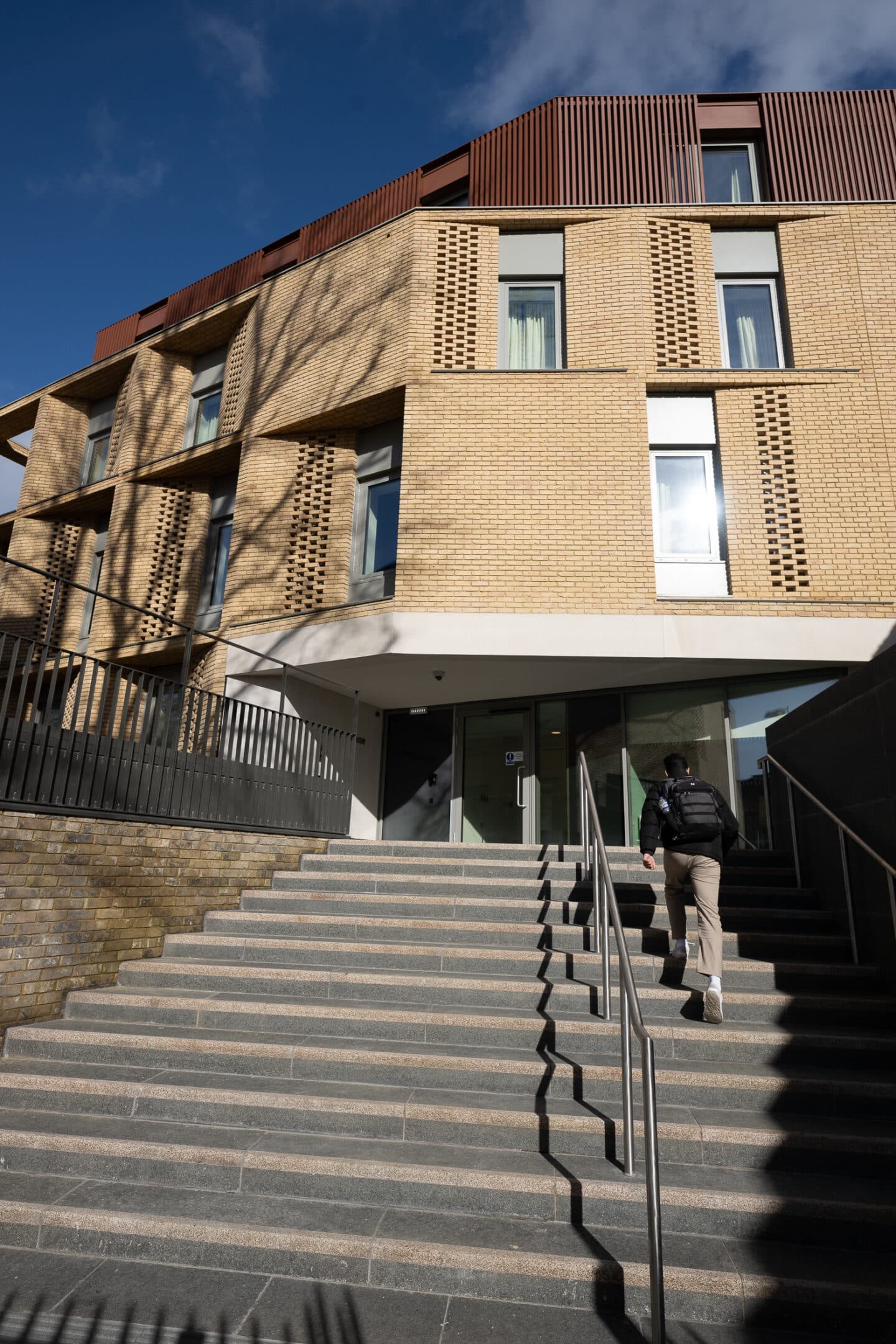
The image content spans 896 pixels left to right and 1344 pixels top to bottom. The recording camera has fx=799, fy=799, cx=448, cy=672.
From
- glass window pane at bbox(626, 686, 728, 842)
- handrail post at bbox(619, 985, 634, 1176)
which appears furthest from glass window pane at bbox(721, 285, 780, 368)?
handrail post at bbox(619, 985, 634, 1176)

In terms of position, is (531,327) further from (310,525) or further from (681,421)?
(310,525)

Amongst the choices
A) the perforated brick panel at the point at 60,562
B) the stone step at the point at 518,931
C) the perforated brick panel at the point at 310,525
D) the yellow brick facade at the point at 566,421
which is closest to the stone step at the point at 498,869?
the stone step at the point at 518,931

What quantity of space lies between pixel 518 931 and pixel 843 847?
2.56m

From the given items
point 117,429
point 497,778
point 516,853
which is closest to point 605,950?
point 516,853

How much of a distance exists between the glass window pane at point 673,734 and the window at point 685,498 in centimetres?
158

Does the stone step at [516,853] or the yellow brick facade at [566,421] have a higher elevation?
the yellow brick facade at [566,421]

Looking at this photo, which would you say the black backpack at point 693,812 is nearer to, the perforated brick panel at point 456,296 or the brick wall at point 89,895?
the brick wall at point 89,895

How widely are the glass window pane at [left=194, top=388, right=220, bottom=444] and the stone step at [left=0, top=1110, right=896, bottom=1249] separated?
46.2 feet

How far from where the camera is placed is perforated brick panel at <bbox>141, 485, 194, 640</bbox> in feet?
48.9

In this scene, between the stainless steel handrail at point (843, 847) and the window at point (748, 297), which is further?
the window at point (748, 297)

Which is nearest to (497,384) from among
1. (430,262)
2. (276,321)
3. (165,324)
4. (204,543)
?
(430,262)

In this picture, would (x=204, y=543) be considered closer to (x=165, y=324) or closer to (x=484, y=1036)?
(x=165, y=324)

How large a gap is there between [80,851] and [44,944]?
69cm

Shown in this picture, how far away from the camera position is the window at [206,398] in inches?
639
